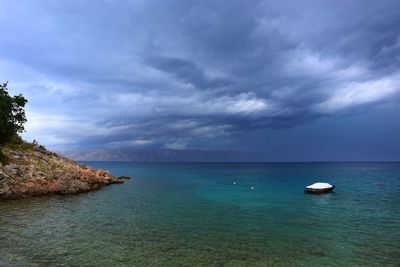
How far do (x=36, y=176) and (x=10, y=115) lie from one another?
23963 millimetres

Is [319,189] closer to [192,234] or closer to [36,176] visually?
[192,234]

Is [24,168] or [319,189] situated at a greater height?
[24,168]

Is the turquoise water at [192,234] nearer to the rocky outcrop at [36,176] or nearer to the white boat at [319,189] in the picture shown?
the rocky outcrop at [36,176]

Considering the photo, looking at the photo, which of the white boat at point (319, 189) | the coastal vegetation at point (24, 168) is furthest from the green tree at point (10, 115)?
the white boat at point (319, 189)

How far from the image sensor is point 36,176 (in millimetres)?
57750

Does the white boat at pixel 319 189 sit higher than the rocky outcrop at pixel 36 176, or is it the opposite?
the rocky outcrop at pixel 36 176

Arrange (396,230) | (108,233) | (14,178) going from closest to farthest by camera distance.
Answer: (108,233) < (396,230) < (14,178)

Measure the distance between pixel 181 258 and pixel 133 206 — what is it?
92.3ft

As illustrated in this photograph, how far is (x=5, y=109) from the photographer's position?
222ft

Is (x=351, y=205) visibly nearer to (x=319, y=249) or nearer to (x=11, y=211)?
(x=319, y=249)

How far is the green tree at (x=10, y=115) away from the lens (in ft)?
221

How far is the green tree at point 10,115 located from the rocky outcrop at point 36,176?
6485 millimetres

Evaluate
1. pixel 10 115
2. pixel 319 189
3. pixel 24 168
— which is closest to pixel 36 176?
pixel 24 168

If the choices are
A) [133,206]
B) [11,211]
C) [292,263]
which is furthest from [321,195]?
[11,211]
